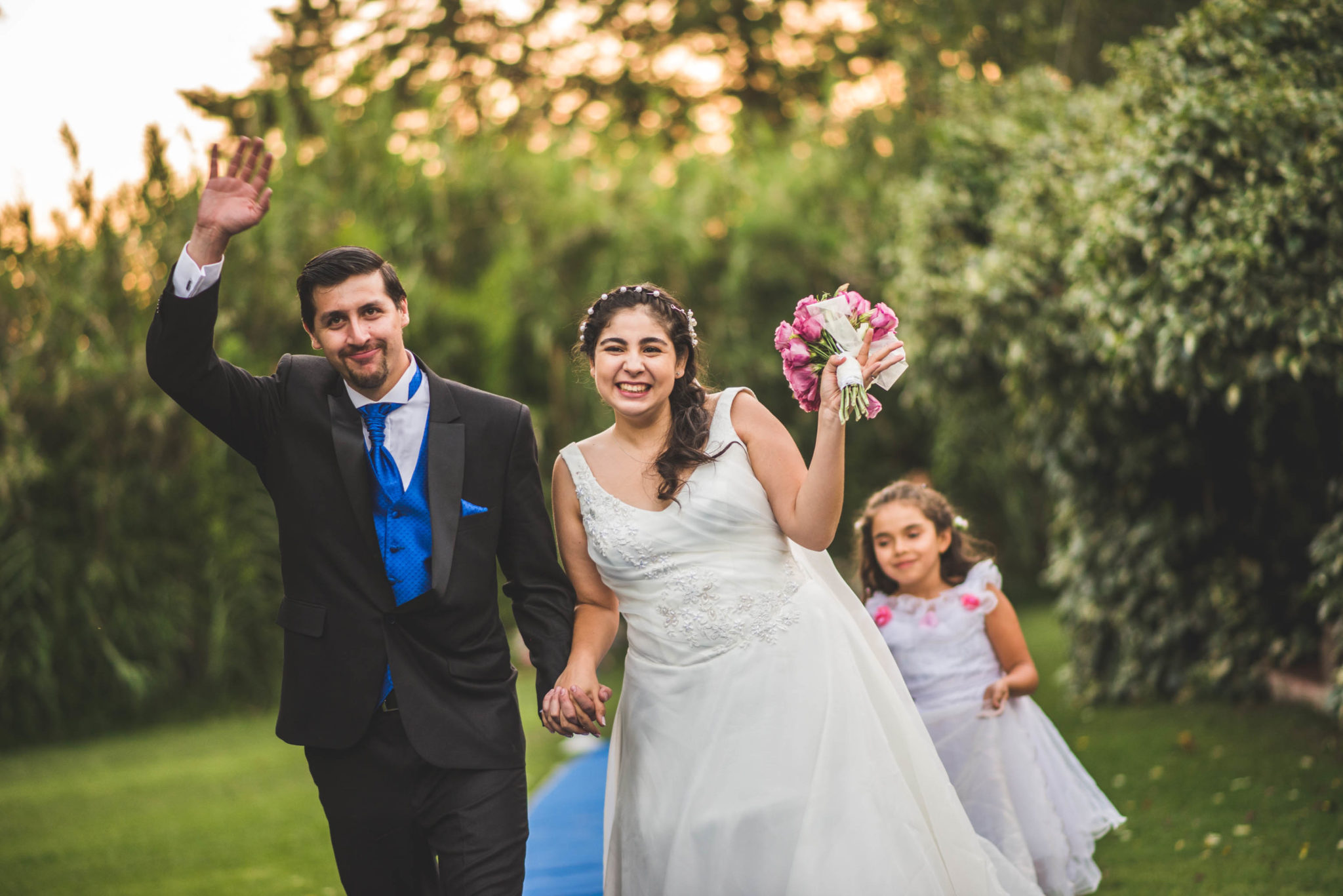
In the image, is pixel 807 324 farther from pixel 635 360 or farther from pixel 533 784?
pixel 533 784

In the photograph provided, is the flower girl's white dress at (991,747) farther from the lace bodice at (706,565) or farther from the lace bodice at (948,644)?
the lace bodice at (706,565)

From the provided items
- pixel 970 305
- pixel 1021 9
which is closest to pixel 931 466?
pixel 1021 9

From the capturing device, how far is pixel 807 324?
9.73ft

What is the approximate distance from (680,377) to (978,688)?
1.65 metres

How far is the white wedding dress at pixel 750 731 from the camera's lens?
2.76 metres

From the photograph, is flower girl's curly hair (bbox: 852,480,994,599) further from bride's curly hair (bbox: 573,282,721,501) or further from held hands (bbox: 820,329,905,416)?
held hands (bbox: 820,329,905,416)

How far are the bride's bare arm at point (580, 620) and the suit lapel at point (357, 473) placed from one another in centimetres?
48

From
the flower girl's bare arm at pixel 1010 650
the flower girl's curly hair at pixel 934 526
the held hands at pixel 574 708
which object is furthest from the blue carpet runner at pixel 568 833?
the flower girl's bare arm at pixel 1010 650

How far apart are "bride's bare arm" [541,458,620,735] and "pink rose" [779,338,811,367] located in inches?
25.6

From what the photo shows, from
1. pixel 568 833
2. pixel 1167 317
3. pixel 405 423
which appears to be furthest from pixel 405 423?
pixel 1167 317

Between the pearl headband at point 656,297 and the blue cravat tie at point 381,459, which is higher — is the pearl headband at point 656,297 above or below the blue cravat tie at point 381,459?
above

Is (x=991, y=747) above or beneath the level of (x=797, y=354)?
beneath

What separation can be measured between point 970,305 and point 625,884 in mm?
4890

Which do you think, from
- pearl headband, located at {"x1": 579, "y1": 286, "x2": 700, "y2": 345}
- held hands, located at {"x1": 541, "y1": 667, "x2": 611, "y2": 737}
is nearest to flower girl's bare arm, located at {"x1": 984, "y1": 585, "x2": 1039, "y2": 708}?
pearl headband, located at {"x1": 579, "y1": 286, "x2": 700, "y2": 345}
